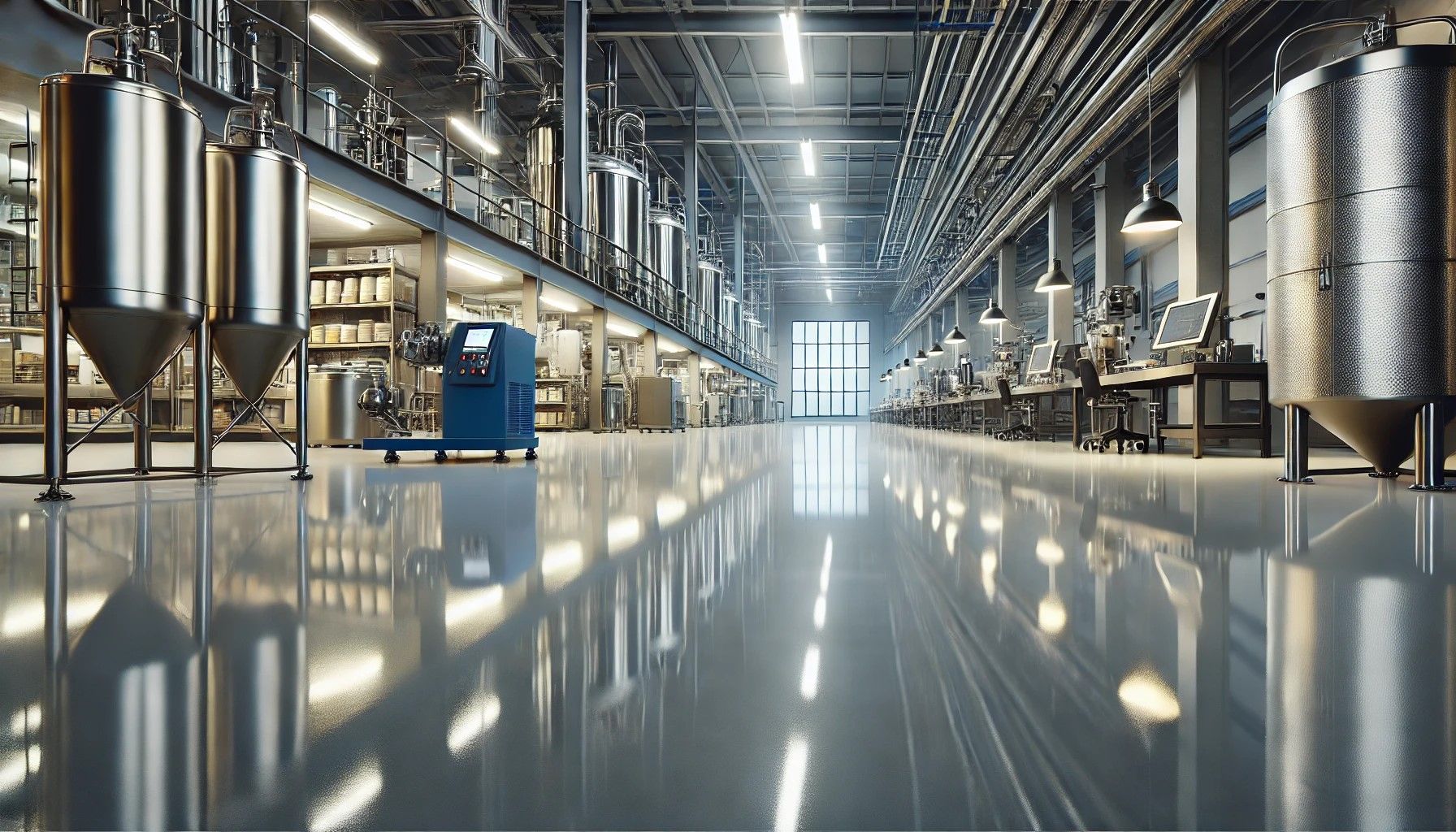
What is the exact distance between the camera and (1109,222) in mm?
13711

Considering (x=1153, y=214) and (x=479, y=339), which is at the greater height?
(x=1153, y=214)

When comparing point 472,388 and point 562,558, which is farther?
point 472,388

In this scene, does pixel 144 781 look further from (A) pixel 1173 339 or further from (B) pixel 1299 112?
(A) pixel 1173 339

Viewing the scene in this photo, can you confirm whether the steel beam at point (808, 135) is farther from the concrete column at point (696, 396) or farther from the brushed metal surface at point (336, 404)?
the brushed metal surface at point (336, 404)

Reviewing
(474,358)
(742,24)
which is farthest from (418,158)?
(742,24)

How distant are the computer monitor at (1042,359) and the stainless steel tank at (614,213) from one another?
761 centimetres

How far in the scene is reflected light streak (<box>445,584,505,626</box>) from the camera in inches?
60.9

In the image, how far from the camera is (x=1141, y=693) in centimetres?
111

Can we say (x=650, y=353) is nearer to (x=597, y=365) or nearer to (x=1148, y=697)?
(x=597, y=365)

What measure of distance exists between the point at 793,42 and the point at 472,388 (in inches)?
340

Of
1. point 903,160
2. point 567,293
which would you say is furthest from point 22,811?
point 903,160

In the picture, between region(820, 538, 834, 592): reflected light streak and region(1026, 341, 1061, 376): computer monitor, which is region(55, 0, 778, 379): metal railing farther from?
region(1026, 341, 1061, 376): computer monitor

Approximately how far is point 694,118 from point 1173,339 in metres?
13.6

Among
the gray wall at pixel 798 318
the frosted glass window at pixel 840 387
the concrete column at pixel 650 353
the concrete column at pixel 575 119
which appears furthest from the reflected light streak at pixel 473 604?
the frosted glass window at pixel 840 387
